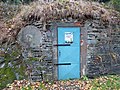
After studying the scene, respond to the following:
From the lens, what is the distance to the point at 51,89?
8.48 m

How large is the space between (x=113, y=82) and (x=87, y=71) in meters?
1.07

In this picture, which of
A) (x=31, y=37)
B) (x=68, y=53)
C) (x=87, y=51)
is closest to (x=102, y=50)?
(x=87, y=51)

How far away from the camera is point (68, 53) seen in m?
9.54

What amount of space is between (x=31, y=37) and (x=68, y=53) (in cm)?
140

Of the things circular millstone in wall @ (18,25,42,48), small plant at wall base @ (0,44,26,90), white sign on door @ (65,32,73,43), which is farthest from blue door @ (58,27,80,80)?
small plant at wall base @ (0,44,26,90)

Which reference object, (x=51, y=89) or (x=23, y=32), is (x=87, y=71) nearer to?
(x=51, y=89)

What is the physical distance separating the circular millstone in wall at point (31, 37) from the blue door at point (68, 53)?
72 centimetres

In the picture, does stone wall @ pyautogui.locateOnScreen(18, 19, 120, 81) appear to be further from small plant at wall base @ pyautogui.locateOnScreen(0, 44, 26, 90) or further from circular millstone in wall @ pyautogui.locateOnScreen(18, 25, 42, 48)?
small plant at wall base @ pyautogui.locateOnScreen(0, 44, 26, 90)

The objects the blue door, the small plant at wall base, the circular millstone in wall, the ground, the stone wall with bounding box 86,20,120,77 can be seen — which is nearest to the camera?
the ground

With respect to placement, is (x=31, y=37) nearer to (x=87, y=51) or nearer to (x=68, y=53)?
(x=68, y=53)

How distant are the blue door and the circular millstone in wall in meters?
0.72

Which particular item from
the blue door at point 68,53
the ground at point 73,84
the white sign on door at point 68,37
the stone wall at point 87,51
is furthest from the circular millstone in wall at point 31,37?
the ground at point 73,84

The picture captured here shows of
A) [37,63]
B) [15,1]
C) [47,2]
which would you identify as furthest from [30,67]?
[15,1]

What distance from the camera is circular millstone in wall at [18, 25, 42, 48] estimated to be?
9.32m
